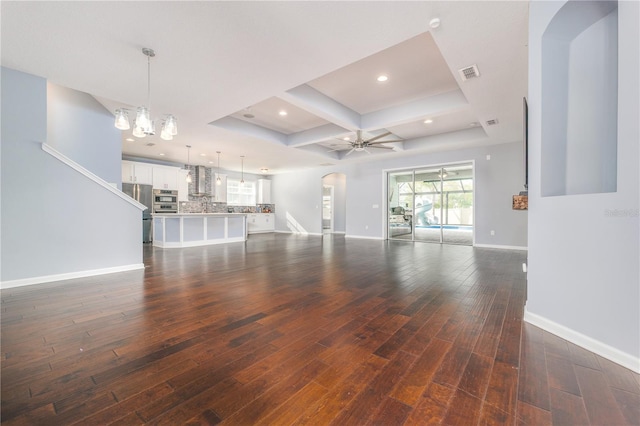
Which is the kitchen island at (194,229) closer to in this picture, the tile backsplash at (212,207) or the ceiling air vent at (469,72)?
the tile backsplash at (212,207)

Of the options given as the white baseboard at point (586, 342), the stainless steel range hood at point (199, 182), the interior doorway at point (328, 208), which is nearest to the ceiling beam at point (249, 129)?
the stainless steel range hood at point (199, 182)

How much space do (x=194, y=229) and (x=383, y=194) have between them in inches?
225

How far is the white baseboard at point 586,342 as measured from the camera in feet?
A: 5.17

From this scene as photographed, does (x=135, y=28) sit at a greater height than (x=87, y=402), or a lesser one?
greater

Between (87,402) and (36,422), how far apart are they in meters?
0.17

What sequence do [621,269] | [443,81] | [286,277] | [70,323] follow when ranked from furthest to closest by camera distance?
[443,81], [286,277], [70,323], [621,269]

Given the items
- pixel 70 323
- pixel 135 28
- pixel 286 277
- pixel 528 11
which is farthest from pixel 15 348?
pixel 528 11

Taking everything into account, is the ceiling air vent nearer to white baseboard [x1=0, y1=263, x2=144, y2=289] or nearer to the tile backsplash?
white baseboard [x1=0, y1=263, x2=144, y2=289]

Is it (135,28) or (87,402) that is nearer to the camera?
(87,402)

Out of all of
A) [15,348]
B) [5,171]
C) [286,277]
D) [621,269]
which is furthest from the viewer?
[286,277]

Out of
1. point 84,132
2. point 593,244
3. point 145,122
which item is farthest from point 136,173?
point 593,244

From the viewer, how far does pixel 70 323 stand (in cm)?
220

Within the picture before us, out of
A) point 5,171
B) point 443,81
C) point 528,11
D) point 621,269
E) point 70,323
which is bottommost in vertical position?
point 70,323

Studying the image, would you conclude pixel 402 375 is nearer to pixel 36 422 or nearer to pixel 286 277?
pixel 36 422
